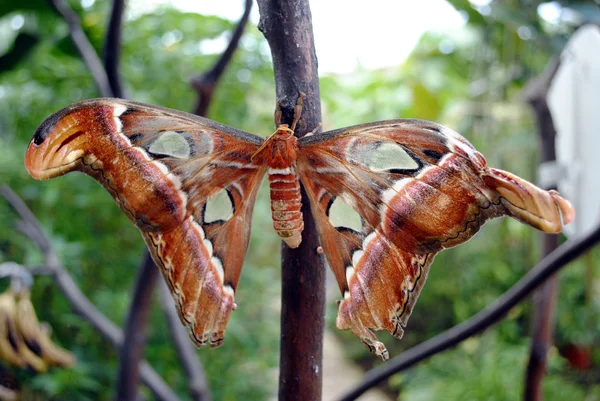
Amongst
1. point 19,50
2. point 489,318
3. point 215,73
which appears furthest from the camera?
point 19,50

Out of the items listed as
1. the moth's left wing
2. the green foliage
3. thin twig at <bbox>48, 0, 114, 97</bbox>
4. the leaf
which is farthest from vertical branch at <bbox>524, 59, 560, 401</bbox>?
the leaf

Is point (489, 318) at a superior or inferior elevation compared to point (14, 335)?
inferior

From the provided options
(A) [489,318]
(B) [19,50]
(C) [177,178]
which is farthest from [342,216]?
(B) [19,50]

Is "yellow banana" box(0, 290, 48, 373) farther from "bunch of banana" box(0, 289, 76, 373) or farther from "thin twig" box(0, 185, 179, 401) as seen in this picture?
"thin twig" box(0, 185, 179, 401)

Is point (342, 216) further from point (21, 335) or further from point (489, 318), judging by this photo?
point (21, 335)

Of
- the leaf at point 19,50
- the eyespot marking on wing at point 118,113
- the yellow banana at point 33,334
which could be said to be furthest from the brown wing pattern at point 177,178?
the leaf at point 19,50

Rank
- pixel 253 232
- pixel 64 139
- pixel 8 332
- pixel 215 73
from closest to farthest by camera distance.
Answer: pixel 64 139 → pixel 215 73 → pixel 8 332 → pixel 253 232

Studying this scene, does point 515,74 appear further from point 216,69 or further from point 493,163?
point 216,69
